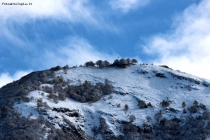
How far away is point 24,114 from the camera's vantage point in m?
45.5

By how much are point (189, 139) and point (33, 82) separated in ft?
77.0

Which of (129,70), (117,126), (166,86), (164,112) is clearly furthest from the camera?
(129,70)

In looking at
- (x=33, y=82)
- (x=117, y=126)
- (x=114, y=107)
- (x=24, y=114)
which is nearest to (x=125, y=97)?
(x=114, y=107)

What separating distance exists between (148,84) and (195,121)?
14.9 metres

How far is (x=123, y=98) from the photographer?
186 feet

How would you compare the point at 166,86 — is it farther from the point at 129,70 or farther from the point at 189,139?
the point at 189,139

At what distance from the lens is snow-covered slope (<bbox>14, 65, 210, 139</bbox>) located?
47875mm

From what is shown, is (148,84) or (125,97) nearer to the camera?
(125,97)

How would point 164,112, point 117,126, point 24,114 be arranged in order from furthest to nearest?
point 164,112, point 117,126, point 24,114

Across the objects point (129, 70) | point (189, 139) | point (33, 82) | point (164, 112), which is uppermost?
point (129, 70)

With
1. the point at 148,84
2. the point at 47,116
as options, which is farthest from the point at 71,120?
the point at 148,84

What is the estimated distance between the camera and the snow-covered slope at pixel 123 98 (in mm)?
47875

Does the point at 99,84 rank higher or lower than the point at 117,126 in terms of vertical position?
higher

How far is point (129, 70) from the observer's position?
6850cm
